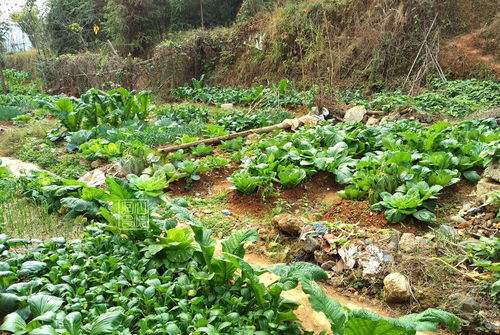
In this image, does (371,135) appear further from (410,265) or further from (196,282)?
(196,282)

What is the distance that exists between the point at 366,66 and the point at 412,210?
9.28m

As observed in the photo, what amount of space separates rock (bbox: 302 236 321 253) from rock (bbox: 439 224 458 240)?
3.54 ft

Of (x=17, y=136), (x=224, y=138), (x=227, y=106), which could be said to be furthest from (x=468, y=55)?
(x=17, y=136)

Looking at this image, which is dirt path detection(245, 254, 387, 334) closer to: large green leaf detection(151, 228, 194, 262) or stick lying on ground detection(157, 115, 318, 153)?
large green leaf detection(151, 228, 194, 262)

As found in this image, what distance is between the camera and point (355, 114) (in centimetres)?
873

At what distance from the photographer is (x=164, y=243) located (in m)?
3.12

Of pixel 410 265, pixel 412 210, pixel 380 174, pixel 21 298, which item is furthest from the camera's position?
pixel 380 174

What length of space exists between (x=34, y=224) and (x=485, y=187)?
442 centimetres

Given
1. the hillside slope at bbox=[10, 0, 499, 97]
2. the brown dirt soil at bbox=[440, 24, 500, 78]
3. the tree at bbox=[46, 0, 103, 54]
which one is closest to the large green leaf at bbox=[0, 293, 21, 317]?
the hillside slope at bbox=[10, 0, 499, 97]

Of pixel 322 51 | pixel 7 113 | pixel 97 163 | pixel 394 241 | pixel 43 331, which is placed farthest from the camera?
pixel 322 51

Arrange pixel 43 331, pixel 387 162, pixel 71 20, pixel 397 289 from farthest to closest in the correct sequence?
pixel 71 20
pixel 387 162
pixel 397 289
pixel 43 331

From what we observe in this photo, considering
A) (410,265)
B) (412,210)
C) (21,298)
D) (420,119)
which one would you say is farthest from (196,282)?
(420,119)

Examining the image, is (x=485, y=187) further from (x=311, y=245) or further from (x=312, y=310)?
(x=312, y=310)

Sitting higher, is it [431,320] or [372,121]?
[431,320]
